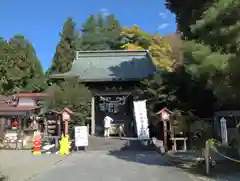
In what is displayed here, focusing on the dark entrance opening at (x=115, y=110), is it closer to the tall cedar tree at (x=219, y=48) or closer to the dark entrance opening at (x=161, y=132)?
the dark entrance opening at (x=161, y=132)

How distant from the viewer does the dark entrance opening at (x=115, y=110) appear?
22.0m

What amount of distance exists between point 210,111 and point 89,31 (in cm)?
3736

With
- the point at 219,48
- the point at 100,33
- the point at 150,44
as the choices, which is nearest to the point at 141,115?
the point at 219,48

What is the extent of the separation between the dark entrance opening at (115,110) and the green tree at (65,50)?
43.0 ft

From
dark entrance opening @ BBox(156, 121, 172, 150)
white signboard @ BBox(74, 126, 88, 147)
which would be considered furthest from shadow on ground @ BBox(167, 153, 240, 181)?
white signboard @ BBox(74, 126, 88, 147)

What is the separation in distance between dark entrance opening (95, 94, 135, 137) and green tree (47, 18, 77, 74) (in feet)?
43.0

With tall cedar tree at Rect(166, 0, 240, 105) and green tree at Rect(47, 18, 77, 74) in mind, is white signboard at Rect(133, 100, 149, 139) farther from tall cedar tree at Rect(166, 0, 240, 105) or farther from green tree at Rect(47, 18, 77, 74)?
green tree at Rect(47, 18, 77, 74)

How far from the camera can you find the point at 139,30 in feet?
123

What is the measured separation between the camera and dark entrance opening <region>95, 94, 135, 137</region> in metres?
22.0

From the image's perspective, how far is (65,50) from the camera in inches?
1465

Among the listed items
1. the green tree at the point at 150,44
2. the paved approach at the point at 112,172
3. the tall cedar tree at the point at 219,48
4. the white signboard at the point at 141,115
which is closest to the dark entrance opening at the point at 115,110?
the white signboard at the point at 141,115

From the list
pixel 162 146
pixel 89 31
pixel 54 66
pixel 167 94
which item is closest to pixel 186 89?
pixel 167 94

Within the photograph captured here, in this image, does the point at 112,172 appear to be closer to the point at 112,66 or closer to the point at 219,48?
the point at 219,48

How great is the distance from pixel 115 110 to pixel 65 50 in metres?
16.8
